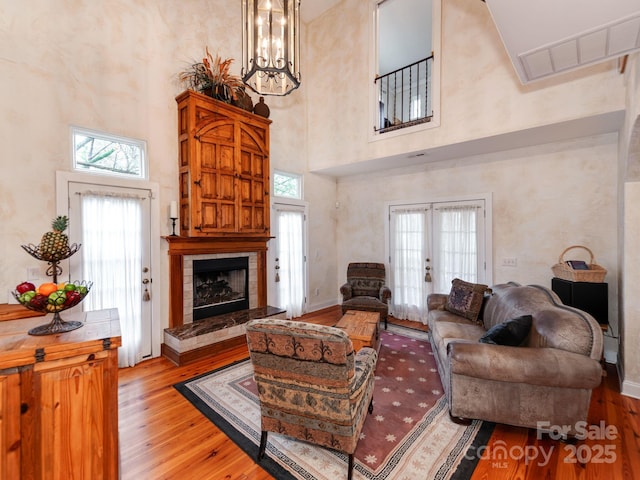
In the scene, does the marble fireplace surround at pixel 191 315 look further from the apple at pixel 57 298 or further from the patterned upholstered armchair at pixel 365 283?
the apple at pixel 57 298

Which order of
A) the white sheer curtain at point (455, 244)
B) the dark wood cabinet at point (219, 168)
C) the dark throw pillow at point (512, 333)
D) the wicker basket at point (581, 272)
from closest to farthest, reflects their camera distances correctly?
the dark throw pillow at point (512, 333) → the wicker basket at point (581, 272) → the dark wood cabinet at point (219, 168) → the white sheer curtain at point (455, 244)

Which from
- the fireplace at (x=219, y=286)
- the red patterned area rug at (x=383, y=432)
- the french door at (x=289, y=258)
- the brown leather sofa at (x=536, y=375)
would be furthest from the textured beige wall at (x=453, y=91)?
the red patterned area rug at (x=383, y=432)

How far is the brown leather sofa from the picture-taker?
79.9 inches

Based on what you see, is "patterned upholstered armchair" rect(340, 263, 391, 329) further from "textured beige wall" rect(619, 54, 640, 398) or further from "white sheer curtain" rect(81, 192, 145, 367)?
"white sheer curtain" rect(81, 192, 145, 367)

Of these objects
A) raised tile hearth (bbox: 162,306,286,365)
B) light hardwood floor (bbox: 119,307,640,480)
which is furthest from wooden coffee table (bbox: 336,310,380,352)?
raised tile hearth (bbox: 162,306,286,365)

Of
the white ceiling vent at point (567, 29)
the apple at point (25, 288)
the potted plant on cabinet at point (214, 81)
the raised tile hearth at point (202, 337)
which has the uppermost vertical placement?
the potted plant on cabinet at point (214, 81)

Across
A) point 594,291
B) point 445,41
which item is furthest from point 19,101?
point 594,291

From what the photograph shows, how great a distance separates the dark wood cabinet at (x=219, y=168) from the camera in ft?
12.2

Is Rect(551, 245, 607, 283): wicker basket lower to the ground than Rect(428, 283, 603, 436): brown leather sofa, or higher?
higher

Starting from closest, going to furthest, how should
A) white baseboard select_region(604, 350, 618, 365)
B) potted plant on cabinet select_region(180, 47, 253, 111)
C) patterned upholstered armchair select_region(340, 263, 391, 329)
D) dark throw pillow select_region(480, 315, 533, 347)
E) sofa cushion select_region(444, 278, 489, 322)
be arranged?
1. dark throw pillow select_region(480, 315, 533, 347)
2. white baseboard select_region(604, 350, 618, 365)
3. sofa cushion select_region(444, 278, 489, 322)
4. potted plant on cabinet select_region(180, 47, 253, 111)
5. patterned upholstered armchair select_region(340, 263, 391, 329)

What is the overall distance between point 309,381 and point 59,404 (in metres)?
1.23

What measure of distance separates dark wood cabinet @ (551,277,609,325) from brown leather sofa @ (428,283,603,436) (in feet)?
3.69

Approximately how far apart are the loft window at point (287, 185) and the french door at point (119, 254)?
2.17 m

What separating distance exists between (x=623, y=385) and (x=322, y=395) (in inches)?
124
